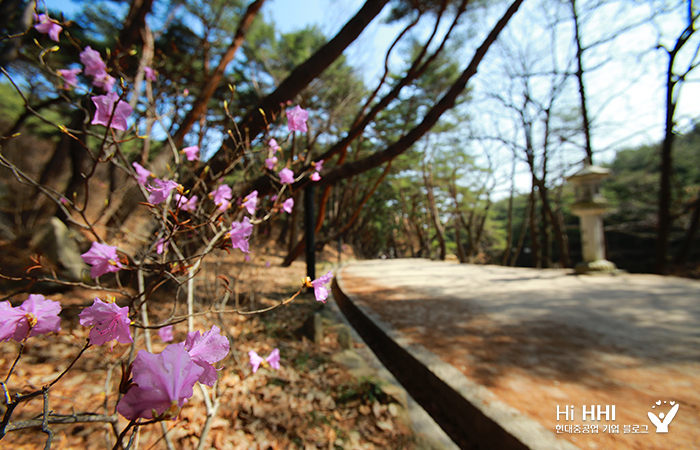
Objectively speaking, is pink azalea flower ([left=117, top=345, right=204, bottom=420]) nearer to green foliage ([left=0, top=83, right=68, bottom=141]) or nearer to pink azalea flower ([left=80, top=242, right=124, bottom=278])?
pink azalea flower ([left=80, top=242, right=124, bottom=278])

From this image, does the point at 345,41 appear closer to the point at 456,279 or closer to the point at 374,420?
the point at 374,420

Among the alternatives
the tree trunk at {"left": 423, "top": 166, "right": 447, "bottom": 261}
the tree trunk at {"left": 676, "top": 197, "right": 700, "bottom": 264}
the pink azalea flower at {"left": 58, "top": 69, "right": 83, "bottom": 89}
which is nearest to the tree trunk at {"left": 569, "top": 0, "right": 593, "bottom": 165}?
the tree trunk at {"left": 676, "top": 197, "right": 700, "bottom": 264}

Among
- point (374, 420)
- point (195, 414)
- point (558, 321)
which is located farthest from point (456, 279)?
point (195, 414)

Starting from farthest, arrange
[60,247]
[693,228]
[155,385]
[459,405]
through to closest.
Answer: [693,228] < [60,247] < [459,405] < [155,385]

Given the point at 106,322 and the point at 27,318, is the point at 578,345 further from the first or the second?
the point at 27,318

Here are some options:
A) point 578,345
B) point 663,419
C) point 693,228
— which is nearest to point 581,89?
point 693,228

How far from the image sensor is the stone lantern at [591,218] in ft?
18.4

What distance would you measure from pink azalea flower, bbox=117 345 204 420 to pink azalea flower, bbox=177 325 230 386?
0.09 m

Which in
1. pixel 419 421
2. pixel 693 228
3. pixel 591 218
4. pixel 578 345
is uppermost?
pixel 591 218

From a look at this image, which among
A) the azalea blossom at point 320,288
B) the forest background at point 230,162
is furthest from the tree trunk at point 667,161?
the azalea blossom at point 320,288

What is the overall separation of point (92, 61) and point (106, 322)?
1.42 meters

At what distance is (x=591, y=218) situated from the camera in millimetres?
5820

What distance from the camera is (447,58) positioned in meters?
9.83

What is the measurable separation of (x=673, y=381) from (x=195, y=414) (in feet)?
9.39
